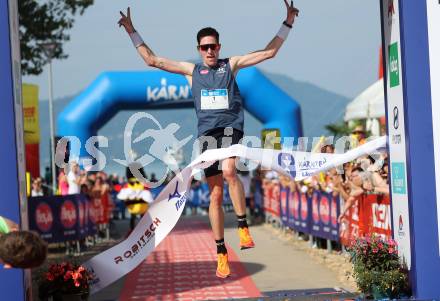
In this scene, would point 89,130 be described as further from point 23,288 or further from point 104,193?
point 23,288

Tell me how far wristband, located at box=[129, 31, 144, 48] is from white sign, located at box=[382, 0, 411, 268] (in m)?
2.59

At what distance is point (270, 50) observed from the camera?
27.9 feet

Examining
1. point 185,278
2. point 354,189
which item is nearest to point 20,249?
point 185,278

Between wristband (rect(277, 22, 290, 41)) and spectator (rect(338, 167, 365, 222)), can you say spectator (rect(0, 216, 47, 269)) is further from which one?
spectator (rect(338, 167, 365, 222))

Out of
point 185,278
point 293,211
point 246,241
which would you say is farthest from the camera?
point 293,211

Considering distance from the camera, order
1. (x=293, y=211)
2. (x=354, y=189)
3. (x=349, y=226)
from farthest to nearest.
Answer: (x=293, y=211), (x=349, y=226), (x=354, y=189)

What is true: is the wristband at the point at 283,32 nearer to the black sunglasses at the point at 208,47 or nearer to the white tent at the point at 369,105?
the black sunglasses at the point at 208,47

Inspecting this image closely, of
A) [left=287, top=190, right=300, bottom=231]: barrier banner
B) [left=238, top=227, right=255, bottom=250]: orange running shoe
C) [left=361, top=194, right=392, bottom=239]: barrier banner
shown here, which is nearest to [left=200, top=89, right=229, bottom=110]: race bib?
[left=238, top=227, right=255, bottom=250]: orange running shoe

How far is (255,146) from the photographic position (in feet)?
29.6

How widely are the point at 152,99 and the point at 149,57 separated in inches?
656

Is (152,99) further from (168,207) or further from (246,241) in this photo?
(246,241)

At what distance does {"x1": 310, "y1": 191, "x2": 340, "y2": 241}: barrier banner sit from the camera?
53.2 ft

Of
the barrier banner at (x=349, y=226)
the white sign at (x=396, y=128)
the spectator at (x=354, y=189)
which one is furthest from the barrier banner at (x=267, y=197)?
the white sign at (x=396, y=128)

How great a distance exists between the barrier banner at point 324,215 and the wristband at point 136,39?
7.98 m
